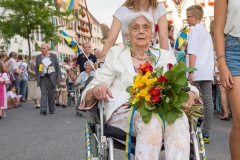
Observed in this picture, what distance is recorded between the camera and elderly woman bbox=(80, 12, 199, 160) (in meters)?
3.03

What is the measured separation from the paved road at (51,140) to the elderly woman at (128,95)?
2.05 meters

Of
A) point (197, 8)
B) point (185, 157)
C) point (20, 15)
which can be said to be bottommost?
point (185, 157)

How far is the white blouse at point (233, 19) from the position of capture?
355cm

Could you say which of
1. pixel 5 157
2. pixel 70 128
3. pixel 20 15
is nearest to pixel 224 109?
pixel 70 128

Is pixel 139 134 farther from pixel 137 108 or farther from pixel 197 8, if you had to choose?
pixel 197 8

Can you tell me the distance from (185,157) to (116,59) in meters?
1.22

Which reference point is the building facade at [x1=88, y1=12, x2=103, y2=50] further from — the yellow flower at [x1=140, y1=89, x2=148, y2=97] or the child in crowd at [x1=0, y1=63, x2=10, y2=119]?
the yellow flower at [x1=140, y1=89, x2=148, y2=97]

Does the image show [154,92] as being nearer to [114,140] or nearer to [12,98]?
[114,140]

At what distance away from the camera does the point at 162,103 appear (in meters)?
3.12

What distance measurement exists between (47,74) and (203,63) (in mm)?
6639

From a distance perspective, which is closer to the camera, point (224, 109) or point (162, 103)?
point (162, 103)

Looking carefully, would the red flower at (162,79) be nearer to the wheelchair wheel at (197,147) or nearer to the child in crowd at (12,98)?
the wheelchair wheel at (197,147)

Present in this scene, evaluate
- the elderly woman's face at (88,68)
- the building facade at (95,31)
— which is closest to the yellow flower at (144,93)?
the elderly woman's face at (88,68)

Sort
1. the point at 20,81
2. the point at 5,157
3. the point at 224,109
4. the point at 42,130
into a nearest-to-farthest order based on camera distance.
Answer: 1. the point at 5,157
2. the point at 42,130
3. the point at 224,109
4. the point at 20,81
